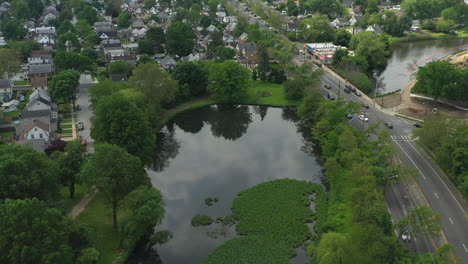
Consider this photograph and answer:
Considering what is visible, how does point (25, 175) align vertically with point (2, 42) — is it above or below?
above

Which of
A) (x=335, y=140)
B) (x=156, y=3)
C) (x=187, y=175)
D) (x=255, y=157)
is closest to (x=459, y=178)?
(x=335, y=140)

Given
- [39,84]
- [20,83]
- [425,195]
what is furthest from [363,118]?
[20,83]

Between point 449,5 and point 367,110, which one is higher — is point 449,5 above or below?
above

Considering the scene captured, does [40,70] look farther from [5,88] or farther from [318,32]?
[318,32]

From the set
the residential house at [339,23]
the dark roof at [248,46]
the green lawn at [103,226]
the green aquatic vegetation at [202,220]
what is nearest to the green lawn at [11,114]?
the green lawn at [103,226]

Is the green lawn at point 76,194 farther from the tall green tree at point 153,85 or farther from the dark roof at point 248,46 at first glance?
the dark roof at point 248,46

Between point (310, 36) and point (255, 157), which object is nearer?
point (255, 157)

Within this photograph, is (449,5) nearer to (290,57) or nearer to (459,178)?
(290,57)
